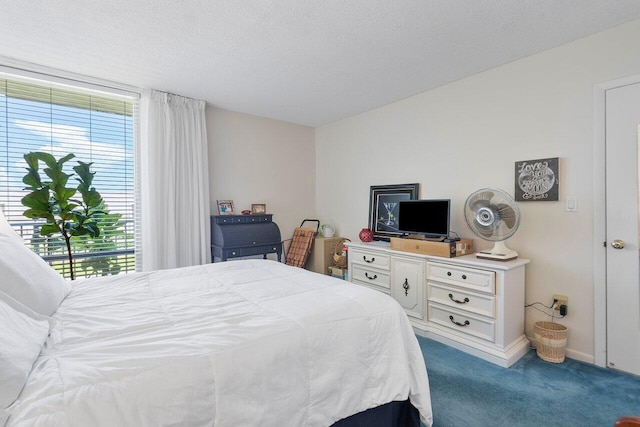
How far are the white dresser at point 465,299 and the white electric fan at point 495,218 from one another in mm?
118

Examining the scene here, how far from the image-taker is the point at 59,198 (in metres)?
2.66

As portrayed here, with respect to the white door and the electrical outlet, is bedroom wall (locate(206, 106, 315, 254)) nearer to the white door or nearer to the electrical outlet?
the electrical outlet

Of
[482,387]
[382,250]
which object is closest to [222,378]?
[482,387]

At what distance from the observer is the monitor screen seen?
2834 millimetres

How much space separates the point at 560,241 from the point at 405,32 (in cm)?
198

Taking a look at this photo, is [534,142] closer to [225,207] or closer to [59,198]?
[225,207]

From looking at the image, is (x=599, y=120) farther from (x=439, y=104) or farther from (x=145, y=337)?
(x=145, y=337)

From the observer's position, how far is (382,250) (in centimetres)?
321

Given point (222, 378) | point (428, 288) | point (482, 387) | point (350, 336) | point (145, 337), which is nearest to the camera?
point (222, 378)

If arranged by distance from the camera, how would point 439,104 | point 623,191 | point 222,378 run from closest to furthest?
point 222,378, point 623,191, point 439,104

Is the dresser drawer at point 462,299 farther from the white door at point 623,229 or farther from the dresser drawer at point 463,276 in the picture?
the white door at point 623,229

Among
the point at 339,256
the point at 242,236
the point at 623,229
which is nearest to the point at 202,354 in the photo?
the point at 242,236

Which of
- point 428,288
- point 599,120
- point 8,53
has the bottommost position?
point 428,288

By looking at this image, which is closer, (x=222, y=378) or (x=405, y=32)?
(x=222, y=378)
